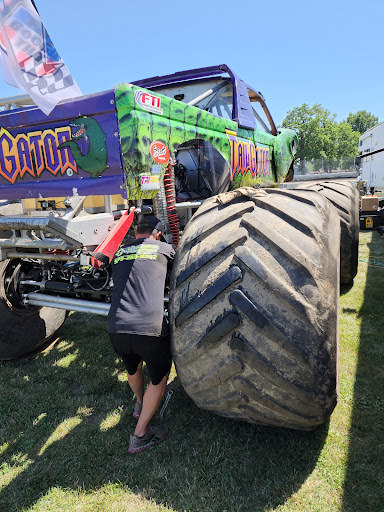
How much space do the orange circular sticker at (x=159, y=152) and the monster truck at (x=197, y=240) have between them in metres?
0.01

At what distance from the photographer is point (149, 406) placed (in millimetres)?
2729

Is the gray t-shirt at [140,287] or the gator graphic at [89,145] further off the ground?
the gator graphic at [89,145]

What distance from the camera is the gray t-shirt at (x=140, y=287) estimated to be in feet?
8.62

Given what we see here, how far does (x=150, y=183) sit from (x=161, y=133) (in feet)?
1.34

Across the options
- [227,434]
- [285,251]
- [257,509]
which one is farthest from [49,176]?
[257,509]

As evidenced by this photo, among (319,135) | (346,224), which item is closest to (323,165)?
(319,135)

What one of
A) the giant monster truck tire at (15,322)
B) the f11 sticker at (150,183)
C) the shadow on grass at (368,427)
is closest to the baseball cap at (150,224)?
the f11 sticker at (150,183)

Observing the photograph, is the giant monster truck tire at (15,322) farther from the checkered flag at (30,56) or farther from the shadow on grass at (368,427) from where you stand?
the shadow on grass at (368,427)

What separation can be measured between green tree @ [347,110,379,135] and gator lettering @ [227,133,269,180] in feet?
225

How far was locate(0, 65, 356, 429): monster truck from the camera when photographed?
1915 mm

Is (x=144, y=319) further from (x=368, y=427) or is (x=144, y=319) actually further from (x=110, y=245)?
(x=368, y=427)

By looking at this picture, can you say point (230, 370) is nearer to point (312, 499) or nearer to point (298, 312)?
point (298, 312)

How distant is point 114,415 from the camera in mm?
3061

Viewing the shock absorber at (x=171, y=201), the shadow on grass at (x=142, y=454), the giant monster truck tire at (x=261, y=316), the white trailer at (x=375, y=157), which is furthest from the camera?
the white trailer at (x=375, y=157)
